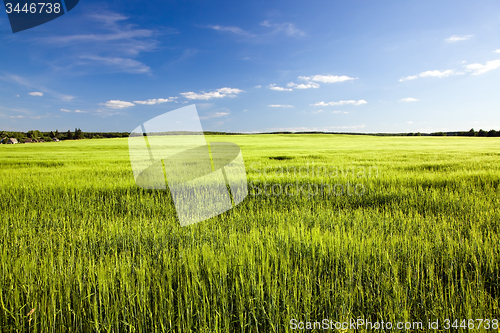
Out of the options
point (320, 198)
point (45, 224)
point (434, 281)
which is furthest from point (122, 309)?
Result: point (320, 198)

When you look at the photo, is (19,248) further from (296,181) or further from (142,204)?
(296,181)
